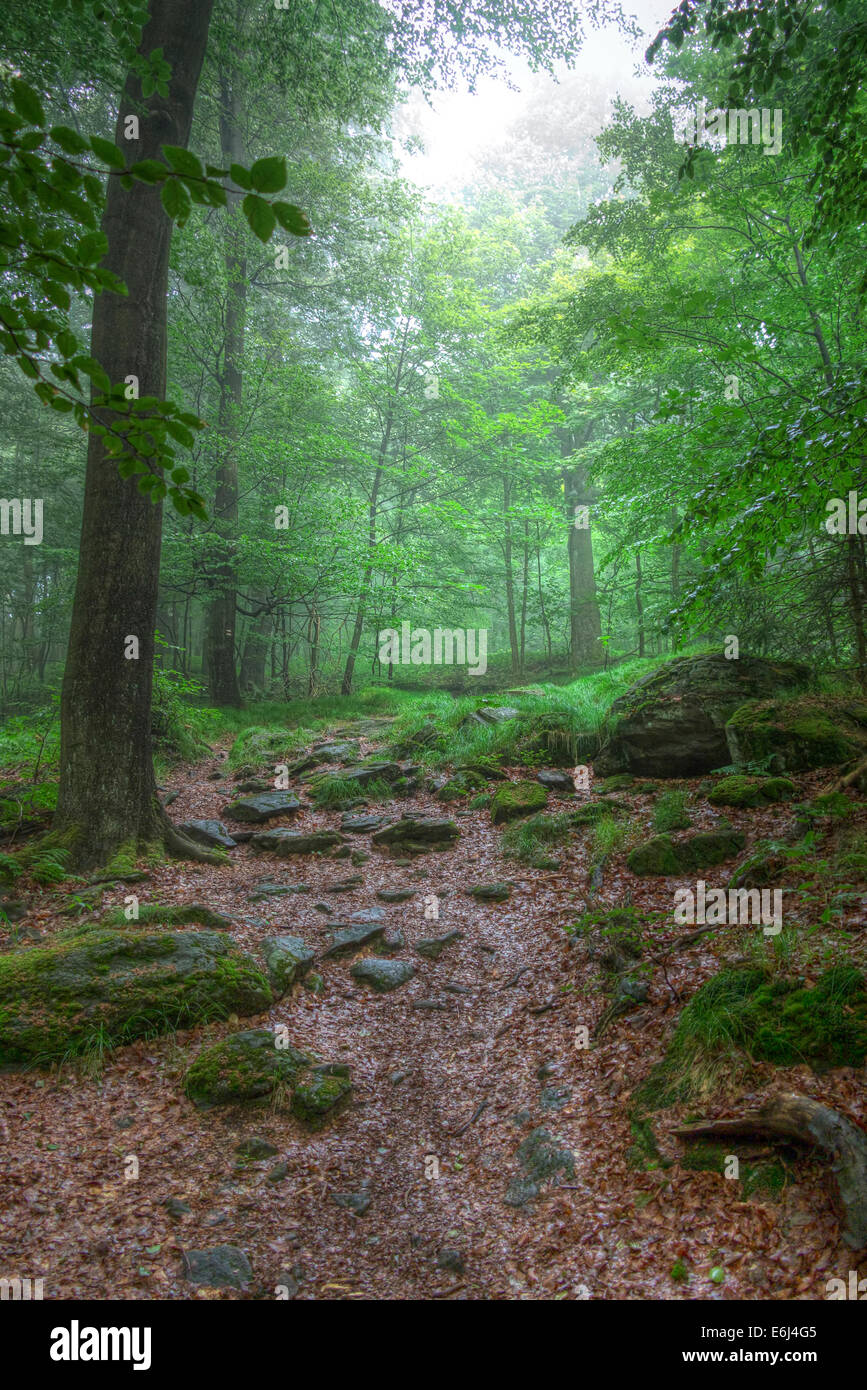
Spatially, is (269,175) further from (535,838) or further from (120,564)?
(535,838)

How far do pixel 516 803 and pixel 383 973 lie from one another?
10.1 ft

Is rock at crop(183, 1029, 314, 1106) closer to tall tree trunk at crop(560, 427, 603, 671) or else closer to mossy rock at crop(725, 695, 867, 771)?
mossy rock at crop(725, 695, 867, 771)

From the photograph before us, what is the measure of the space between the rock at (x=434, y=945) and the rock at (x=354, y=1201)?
222 cm

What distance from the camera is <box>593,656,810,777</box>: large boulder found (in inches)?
271

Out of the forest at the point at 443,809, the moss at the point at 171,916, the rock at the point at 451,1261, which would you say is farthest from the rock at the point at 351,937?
the rock at the point at 451,1261

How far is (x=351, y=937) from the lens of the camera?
5.29 metres

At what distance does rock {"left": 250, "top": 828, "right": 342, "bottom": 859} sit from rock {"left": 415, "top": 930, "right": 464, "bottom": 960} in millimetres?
2141

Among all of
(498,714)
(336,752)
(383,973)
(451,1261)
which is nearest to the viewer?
(451,1261)

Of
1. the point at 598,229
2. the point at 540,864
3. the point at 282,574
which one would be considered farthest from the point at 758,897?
the point at 282,574

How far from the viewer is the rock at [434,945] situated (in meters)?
5.23

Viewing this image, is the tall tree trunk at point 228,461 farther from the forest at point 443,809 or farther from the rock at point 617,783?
the rock at point 617,783

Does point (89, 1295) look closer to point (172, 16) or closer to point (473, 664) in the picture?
point (172, 16)

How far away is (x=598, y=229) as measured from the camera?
982 cm

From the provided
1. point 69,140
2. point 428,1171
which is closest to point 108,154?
point 69,140
